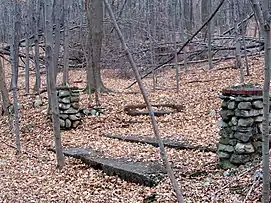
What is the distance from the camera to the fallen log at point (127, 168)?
18.1 ft

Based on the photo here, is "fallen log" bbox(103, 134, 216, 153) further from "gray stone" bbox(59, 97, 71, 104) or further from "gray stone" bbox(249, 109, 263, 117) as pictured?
"gray stone" bbox(59, 97, 71, 104)

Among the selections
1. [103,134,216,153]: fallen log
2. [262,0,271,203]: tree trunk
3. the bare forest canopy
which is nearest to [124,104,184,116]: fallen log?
[103,134,216,153]: fallen log

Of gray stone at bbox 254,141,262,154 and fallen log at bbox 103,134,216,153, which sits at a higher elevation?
gray stone at bbox 254,141,262,154

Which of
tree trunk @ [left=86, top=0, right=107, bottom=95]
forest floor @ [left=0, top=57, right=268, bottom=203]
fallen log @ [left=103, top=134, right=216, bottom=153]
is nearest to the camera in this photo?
forest floor @ [left=0, top=57, right=268, bottom=203]

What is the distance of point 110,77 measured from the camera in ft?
58.0

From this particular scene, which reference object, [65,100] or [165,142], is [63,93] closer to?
[65,100]

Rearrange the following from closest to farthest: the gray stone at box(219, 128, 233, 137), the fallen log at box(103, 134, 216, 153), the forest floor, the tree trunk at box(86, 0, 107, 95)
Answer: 1. the forest floor
2. the gray stone at box(219, 128, 233, 137)
3. the fallen log at box(103, 134, 216, 153)
4. the tree trunk at box(86, 0, 107, 95)

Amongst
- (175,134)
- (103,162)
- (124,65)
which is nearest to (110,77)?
(124,65)

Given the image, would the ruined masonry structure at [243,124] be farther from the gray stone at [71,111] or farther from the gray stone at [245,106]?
the gray stone at [71,111]

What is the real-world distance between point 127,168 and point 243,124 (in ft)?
5.36

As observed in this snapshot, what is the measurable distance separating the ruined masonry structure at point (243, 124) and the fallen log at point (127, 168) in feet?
2.98

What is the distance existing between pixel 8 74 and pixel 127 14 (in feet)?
20.0

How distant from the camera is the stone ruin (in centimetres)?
536

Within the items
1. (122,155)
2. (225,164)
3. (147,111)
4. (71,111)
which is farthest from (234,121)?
(71,111)
